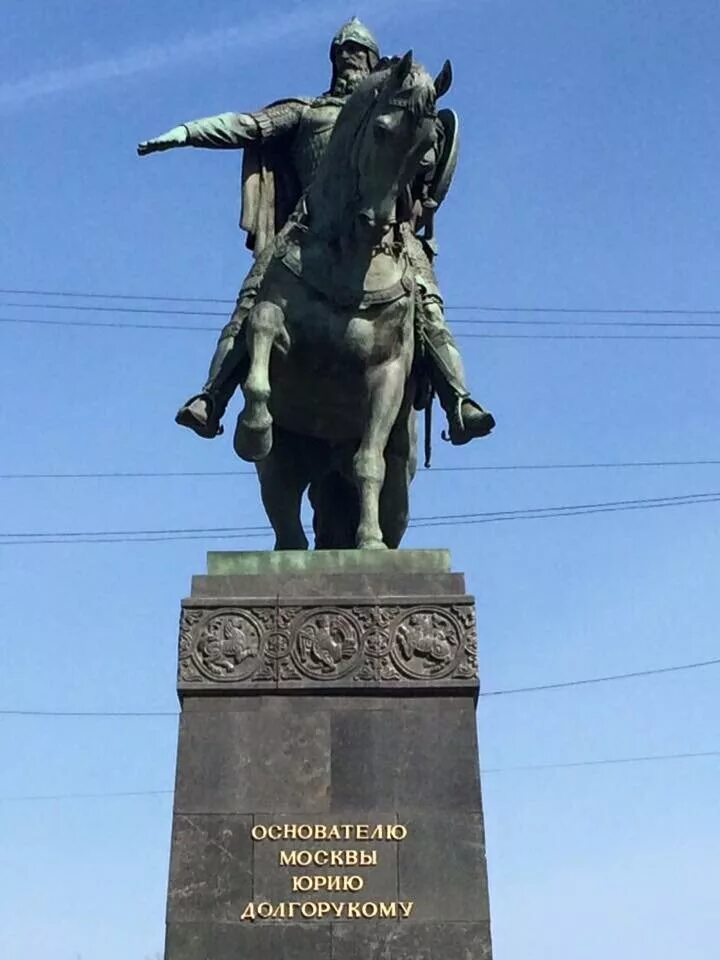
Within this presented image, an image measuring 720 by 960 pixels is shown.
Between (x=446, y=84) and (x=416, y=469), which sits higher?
(x=446, y=84)

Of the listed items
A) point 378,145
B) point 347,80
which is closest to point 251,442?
point 378,145

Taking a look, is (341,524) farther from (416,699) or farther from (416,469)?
(416,699)

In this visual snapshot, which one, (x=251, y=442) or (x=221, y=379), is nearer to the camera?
(x=251, y=442)

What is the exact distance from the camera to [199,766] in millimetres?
12188

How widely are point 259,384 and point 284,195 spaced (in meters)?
3.23

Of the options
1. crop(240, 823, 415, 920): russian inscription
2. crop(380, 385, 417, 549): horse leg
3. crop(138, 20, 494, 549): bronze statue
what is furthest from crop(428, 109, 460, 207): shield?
crop(240, 823, 415, 920): russian inscription

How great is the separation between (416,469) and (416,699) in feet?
10.5

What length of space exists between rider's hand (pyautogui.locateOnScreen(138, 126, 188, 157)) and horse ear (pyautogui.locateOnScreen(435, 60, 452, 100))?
311cm

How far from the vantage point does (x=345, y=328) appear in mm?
13836

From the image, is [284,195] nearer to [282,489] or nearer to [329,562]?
[282,489]

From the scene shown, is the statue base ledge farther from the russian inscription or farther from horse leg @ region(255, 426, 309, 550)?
the russian inscription

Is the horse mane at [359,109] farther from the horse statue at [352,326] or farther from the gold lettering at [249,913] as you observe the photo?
the gold lettering at [249,913]

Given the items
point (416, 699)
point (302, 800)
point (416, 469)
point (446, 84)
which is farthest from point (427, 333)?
point (302, 800)

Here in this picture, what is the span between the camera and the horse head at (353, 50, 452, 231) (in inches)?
511
